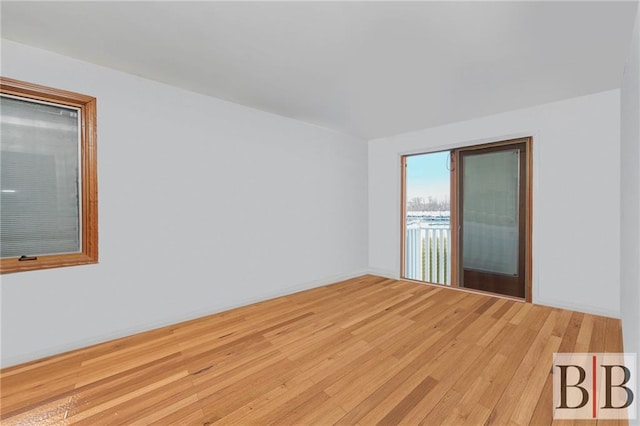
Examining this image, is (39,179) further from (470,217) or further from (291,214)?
(470,217)

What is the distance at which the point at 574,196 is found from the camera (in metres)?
3.00

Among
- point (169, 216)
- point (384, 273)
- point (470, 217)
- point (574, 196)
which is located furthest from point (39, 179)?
point (574, 196)

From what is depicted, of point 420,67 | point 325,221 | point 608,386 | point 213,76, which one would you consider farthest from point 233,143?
point 608,386

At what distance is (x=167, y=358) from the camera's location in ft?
6.89

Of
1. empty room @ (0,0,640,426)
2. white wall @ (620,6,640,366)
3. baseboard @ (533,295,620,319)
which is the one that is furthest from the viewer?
baseboard @ (533,295,620,319)

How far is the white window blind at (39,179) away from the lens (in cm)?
204

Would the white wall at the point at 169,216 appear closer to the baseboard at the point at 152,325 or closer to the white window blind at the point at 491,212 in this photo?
the baseboard at the point at 152,325

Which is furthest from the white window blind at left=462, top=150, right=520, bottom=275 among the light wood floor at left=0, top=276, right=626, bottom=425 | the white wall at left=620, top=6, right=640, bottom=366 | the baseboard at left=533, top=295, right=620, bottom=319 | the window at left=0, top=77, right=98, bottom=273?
the window at left=0, top=77, right=98, bottom=273

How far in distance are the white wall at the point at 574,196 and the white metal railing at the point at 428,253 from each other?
1.23m

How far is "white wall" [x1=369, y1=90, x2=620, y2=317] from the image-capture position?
281cm

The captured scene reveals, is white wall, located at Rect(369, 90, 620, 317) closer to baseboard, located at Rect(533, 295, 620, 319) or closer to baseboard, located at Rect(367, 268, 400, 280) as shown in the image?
baseboard, located at Rect(533, 295, 620, 319)

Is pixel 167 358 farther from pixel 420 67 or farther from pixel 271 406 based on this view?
pixel 420 67

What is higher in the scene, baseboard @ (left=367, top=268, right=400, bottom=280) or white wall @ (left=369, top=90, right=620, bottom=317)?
white wall @ (left=369, top=90, right=620, bottom=317)

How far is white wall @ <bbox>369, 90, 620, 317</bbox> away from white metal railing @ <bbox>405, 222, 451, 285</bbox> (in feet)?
4.05
